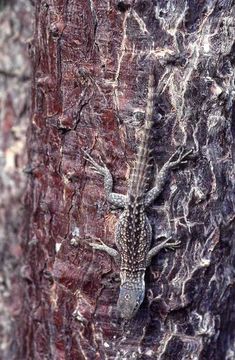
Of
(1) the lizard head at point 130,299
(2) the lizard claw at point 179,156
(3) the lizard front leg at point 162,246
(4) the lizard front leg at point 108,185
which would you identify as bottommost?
(1) the lizard head at point 130,299

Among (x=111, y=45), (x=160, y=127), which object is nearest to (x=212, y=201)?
(x=160, y=127)

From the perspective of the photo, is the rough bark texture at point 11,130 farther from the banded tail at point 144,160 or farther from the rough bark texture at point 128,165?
the banded tail at point 144,160

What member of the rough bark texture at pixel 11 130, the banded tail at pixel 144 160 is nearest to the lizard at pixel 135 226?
the banded tail at pixel 144 160

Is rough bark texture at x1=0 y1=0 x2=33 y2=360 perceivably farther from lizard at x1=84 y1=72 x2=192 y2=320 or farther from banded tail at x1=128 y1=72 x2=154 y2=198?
banded tail at x1=128 y1=72 x2=154 y2=198

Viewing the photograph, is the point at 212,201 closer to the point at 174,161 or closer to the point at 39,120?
the point at 174,161


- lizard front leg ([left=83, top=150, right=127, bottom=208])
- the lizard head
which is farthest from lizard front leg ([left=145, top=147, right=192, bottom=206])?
the lizard head

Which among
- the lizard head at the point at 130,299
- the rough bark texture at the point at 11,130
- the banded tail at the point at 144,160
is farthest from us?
the rough bark texture at the point at 11,130
